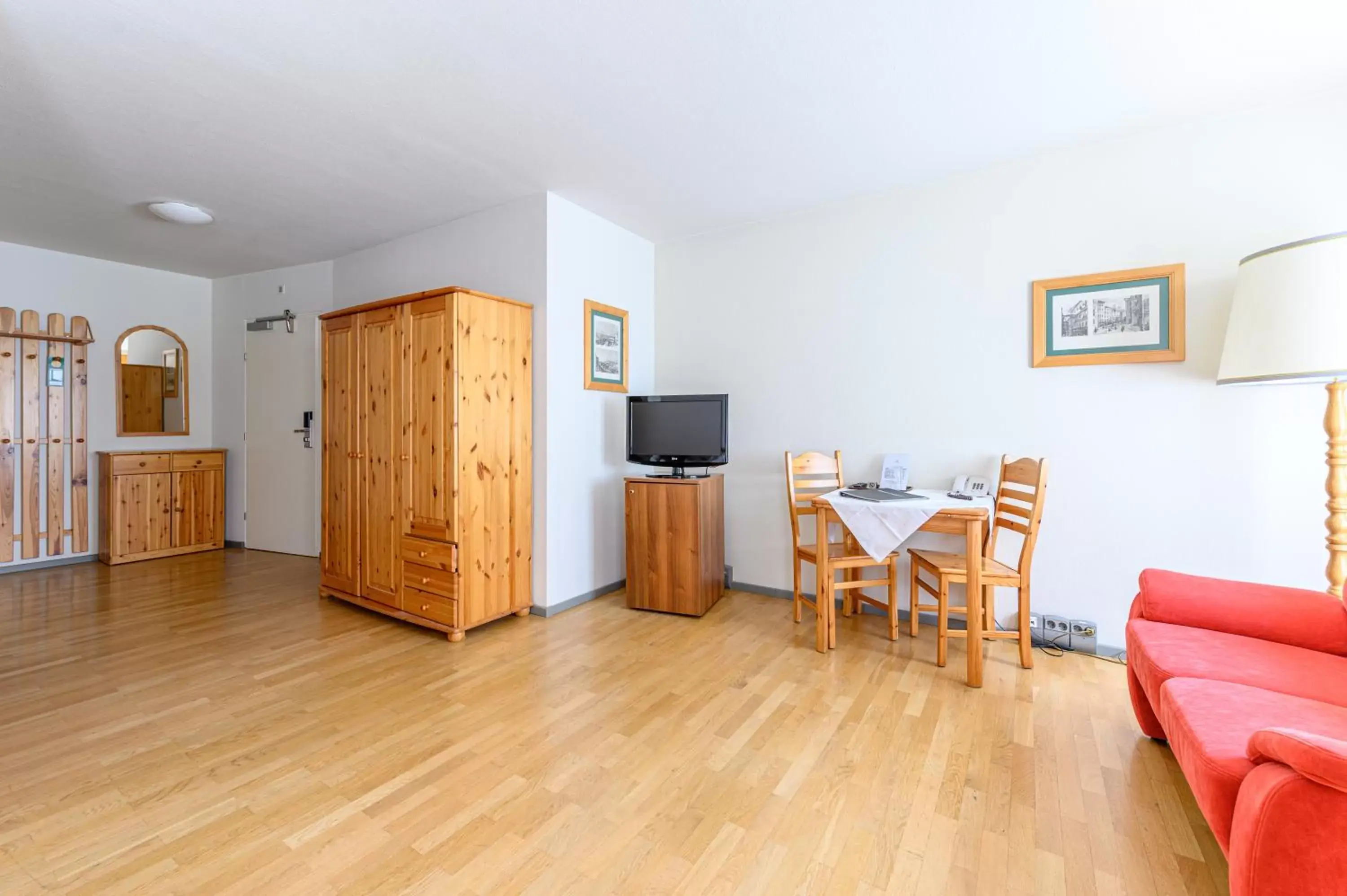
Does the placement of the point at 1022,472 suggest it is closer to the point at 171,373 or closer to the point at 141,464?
the point at 141,464

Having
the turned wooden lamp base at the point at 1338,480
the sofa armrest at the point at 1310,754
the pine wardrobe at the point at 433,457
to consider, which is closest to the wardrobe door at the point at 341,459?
the pine wardrobe at the point at 433,457

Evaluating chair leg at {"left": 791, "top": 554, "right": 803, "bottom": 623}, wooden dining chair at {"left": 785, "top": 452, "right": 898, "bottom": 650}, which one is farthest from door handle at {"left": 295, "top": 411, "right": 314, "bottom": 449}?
chair leg at {"left": 791, "top": 554, "right": 803, "bottom": 623}

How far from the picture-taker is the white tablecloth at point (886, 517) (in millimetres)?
2766

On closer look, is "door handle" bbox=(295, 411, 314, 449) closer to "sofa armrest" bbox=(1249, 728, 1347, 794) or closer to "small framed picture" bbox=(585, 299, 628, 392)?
"small framed picture" bbox=(585, 299, 628, 392)

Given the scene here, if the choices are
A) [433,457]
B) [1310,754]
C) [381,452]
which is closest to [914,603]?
[1310,754]

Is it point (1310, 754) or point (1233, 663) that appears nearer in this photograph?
point (1310, 754)

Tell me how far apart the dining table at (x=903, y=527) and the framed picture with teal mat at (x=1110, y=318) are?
94cm

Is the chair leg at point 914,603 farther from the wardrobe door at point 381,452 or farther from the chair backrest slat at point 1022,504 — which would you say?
the wardrobe door at point 381,452

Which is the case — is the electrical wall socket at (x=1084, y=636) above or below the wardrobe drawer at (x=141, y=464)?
below

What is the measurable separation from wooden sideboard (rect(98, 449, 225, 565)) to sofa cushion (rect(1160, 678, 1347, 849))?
697 centimetres

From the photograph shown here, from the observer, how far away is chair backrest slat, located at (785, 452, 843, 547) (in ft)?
11.5

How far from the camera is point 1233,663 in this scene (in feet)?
5.61

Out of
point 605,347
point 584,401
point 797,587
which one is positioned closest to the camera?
point 797,587

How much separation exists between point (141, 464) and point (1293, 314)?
299 inches
